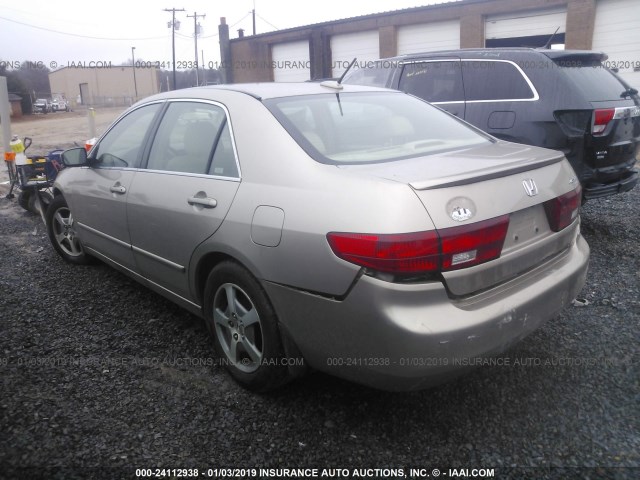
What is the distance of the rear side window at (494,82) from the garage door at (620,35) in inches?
513

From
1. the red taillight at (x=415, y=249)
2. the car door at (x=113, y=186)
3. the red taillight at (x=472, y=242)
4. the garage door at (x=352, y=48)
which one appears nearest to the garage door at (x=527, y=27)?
the garage door at (x=352, y=48)

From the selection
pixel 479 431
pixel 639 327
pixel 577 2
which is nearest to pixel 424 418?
pixel 479 431

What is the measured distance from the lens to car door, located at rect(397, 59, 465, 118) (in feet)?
18.9

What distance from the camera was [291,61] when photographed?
2866cm

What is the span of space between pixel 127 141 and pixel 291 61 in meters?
26.3

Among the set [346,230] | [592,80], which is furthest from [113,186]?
[592,80]

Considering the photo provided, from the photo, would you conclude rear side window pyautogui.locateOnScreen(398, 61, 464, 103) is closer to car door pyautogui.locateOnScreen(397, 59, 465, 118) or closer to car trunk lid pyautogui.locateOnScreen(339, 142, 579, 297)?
car door pyautogui.locateOnScreen(397, 59, 465, 118)

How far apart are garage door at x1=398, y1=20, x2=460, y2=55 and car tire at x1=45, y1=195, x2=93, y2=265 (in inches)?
756

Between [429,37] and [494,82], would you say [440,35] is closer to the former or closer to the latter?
[429,37]

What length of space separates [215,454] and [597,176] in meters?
4.19

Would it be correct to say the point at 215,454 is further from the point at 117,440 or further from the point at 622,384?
the point at 622,384

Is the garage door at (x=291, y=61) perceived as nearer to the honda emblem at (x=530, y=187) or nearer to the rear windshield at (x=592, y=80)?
the rear windshield at (x=592, y=80)

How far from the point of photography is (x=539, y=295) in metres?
2.47

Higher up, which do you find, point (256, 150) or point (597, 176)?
point (256, 150)
